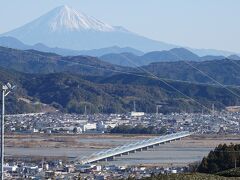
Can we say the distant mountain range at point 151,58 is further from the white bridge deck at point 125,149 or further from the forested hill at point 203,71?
the white bridge deck at point 125,149

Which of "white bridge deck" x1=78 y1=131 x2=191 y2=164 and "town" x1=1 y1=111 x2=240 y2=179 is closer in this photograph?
"town" x1=1 y1=111 x2=240 y2=179

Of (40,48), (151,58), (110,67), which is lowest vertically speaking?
(110,67)

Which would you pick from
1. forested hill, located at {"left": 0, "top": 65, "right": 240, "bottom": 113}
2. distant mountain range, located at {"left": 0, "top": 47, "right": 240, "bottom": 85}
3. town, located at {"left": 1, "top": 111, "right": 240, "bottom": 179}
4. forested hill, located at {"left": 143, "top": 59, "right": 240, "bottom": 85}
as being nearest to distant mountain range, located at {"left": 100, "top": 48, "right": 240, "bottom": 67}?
distant mountain range, located at {"left": 0, "top": 47, "right": 240, "bottom": 85}

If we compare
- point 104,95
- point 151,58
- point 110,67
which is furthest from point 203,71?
point 151,58

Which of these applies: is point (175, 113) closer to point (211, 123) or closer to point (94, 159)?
point (211, 123)

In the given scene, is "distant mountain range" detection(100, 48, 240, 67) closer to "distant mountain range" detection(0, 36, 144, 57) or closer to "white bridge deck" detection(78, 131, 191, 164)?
"distant mountain range" detection(0, 36, 144, 57)

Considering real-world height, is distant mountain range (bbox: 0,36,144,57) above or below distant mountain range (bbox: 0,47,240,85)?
above

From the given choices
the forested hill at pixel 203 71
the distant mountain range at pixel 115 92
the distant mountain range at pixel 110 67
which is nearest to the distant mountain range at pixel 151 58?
the distant mountain range at pixel 110 67

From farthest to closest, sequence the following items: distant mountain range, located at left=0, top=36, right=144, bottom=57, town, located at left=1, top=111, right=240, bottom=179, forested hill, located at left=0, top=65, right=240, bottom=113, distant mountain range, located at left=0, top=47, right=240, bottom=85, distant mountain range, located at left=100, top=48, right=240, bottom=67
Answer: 1. distant mountain range, located at left=0, top=36, right=144, bottom=57
2. distant mountain range, located at left=100, top=48, right=240, bottom=67
3. distant mountain range, located at left=0, top=47, right=240, bottom=85
4. forested hill, located at left=0, top=65, right=240, bottom=113
5. town, located at left=1, top=111, right=240, bottom=179

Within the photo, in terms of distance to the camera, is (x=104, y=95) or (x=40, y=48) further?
(x=40, y=48)

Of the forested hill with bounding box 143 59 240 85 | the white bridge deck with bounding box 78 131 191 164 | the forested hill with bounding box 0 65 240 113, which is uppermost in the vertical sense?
the forested hill with bounding box 143 59 240 85

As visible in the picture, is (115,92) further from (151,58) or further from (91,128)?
(151,58)

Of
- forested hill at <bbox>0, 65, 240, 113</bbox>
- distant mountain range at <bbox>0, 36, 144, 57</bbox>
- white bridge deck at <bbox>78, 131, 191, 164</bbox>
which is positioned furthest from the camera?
distant mountain range at <bbox>0, 36, 144, 57</bbox>
